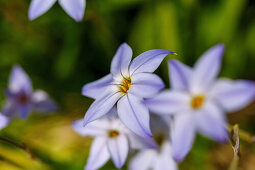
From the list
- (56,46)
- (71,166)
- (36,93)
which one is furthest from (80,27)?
(71,166)

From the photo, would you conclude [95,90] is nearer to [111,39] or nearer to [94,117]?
[94,117]

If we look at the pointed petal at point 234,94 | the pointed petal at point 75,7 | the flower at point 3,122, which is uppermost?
the pointed petal at point 75,7

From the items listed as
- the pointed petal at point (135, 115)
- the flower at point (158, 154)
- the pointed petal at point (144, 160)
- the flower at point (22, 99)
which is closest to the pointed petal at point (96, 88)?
the pointed petal at point (135, 115)

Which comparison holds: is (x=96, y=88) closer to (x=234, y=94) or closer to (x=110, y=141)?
(x=110, y=141)

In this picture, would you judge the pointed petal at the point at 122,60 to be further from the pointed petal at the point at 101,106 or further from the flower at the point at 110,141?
the flower at the point at 110,141

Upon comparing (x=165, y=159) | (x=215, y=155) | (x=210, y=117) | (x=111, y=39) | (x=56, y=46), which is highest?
Result: (x=56, y=46)

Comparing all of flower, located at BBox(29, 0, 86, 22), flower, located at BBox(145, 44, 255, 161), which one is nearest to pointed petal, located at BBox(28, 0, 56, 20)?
flower, located at BBox(29, 0, 86, 22)

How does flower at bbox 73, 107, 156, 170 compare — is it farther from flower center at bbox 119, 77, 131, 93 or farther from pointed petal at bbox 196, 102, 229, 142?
pointed petal at bbox 196, 102, 229, 142
